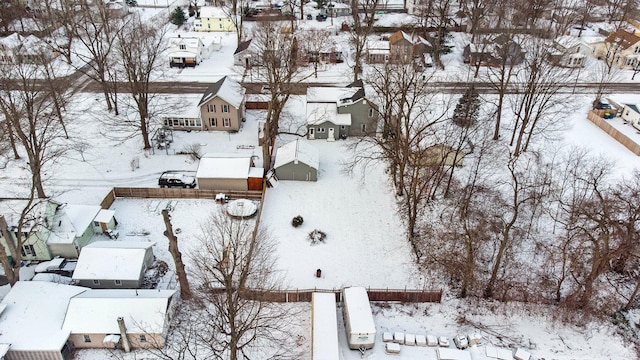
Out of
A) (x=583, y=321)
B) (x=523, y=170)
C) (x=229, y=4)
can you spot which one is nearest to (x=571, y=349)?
(x=583, y=321)

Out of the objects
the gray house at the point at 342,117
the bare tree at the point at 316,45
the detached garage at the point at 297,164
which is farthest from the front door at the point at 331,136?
the bare tree at the point at 316,45

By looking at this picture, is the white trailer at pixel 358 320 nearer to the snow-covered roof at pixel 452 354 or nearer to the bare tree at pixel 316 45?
the snow-covered roof at pixel 452 354

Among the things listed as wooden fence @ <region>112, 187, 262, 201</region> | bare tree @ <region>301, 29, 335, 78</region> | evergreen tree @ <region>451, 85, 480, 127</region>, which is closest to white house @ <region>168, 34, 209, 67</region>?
bare tree @ <region>301, 29, 335, 78</region>

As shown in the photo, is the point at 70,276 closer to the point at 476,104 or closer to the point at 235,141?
the point at 235,141

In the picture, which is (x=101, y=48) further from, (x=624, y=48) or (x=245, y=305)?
(x=624, y=48)

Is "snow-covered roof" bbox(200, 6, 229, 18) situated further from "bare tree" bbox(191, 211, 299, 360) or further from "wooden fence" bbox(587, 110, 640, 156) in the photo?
"wooden fence" bbox(587, 110, 640, 156)

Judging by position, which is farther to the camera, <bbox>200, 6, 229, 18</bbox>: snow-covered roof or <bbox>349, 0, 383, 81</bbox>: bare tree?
<bbox>200, 6, 229, 18</bbox>: snow-covered roof
